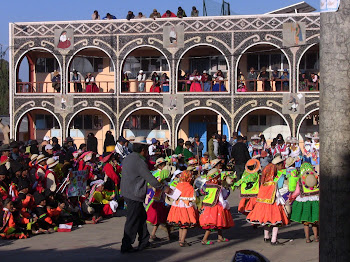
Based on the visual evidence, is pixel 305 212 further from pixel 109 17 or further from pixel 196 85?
pixel 109 17

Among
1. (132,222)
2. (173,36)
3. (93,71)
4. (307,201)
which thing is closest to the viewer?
(132,222)

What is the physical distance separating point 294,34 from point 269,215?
1814 cm

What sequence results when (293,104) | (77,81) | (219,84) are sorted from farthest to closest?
(77,81), (219,84), (293,104)

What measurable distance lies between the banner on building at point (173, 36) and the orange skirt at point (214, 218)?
18743 millimetres

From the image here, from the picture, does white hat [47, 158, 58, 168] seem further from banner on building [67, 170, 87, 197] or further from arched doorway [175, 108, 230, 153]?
arched doorway [175, 108, 230, 153]

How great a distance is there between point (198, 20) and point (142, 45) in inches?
115

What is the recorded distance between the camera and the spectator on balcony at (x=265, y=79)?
2810 centimetres

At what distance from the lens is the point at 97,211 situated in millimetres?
14156

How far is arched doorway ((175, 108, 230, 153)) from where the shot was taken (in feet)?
101

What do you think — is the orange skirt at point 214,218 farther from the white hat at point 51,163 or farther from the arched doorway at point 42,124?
the arched doorway at point 42,124

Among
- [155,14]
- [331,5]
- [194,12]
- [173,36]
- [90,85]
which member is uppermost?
[194,12]

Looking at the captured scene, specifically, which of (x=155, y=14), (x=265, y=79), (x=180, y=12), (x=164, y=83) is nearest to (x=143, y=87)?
(x=164, y=83)

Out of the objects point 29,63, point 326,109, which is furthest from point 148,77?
point 326,109

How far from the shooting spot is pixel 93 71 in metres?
31.9
